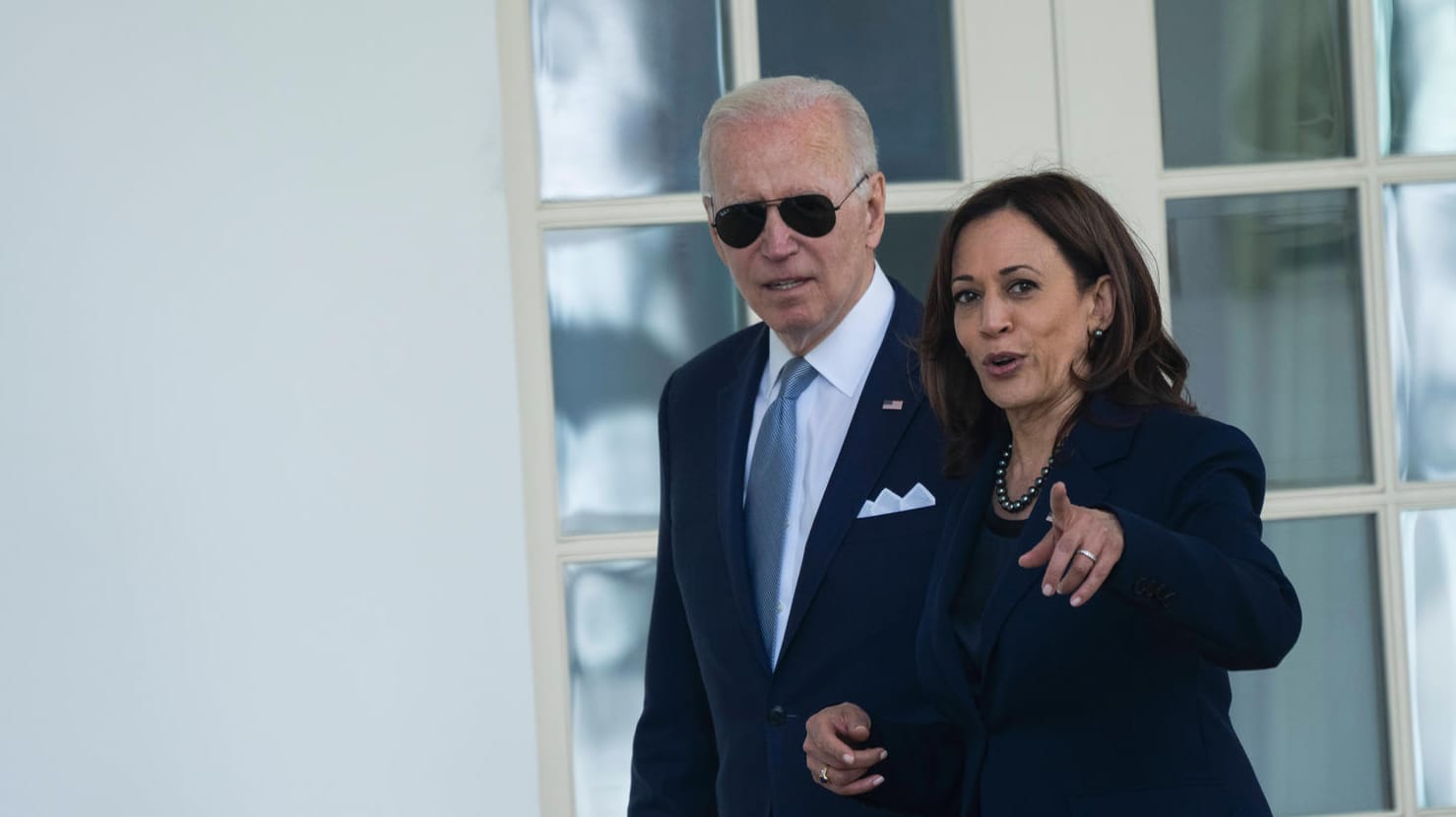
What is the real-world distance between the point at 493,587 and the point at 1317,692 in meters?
1.54

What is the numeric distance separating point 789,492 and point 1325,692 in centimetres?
146

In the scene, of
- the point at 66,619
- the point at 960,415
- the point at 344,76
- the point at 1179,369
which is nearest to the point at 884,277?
the point at 960,415

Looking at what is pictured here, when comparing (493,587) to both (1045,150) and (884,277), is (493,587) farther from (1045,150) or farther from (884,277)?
(1045,150)

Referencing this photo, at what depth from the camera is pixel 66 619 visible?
9.25 ft

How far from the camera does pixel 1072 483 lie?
1.63 meters

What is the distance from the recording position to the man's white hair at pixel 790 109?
83.4 inches

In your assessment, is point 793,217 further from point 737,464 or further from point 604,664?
point 604,664

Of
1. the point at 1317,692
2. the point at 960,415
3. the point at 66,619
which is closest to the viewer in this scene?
the point at 960,415

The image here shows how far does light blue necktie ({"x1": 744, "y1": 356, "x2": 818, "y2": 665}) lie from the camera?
6.71ft

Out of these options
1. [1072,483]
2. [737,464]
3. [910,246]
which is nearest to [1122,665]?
[1072,483]

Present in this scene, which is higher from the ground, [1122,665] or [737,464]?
[737,464]

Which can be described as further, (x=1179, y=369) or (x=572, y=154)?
(x=572, y=154)

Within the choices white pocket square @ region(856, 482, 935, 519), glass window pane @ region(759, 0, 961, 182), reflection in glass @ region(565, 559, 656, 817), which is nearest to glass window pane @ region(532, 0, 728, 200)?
glass window pane @ region(759, 0, 961, 182)

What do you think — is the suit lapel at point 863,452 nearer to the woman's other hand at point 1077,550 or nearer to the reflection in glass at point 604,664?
the woman's other hand at point 1077,550
